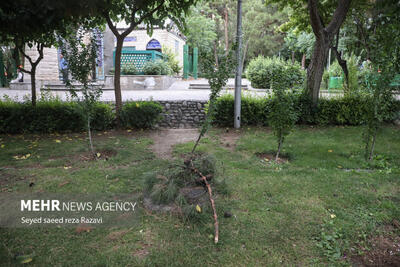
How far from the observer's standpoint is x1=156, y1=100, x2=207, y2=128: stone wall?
8938mm

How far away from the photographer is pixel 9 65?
18.1 meters

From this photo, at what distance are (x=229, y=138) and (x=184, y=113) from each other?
2428 mm

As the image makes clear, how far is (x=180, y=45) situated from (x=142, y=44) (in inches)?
206

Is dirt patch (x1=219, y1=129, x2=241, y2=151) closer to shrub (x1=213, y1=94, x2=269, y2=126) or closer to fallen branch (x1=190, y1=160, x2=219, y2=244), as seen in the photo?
shrub (x1=213, y1=94, x2=269, y2=126)

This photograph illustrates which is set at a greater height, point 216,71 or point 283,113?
point 216,71

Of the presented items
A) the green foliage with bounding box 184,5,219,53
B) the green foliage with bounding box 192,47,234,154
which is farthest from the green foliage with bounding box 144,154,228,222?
the green foliage with bounding box 184,5,219,53

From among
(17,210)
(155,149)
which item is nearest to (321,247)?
Result: (17,210)

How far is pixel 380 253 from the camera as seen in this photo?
2.63 metres

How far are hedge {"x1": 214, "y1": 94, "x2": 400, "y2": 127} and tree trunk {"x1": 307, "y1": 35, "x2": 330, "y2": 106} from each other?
34 centimetres

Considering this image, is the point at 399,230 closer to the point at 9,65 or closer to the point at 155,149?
the point at 155,149

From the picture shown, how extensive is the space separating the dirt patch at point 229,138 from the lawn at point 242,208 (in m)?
0.11

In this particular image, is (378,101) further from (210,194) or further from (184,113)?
(184,113)

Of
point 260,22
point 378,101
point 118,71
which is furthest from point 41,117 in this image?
point 260,22

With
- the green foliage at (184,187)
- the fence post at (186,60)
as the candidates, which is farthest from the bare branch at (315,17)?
the fence post at (186,60)
